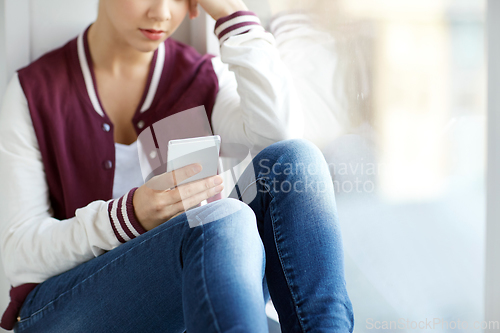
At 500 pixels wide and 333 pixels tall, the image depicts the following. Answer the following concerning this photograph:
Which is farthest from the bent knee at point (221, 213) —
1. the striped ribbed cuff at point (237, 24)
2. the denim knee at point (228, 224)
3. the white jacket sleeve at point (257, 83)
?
the striped ribbed cuff at point (237, 24)

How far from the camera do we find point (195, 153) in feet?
1.73

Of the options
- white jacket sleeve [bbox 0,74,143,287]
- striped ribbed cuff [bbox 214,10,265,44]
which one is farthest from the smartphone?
striped ribbed cuff [bbox 214,10,265,44]

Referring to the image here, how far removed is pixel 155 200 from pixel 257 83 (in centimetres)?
29

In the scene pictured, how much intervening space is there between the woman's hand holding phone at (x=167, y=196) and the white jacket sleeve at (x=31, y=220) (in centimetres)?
6

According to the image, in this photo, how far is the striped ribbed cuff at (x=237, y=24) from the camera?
2.38 feet

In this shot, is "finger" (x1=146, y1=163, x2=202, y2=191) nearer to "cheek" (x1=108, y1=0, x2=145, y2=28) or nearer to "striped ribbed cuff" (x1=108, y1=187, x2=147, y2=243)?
"striped ribbed cuff" (x1=108, y1=187, x2=147, y2=243)

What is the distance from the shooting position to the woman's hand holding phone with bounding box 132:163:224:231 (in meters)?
0.56

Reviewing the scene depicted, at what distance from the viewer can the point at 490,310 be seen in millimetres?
667

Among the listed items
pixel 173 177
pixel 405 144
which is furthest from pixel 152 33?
pixel 405 144

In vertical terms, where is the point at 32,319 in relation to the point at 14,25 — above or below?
below

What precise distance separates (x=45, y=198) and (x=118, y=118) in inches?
8.6

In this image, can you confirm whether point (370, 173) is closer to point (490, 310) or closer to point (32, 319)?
point (490, 310)

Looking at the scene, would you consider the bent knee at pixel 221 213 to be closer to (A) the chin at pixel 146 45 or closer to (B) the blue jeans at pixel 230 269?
(B) the blue jeans at pixel 230 269

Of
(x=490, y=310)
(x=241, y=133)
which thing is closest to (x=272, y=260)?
(x=241, y=133)
